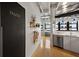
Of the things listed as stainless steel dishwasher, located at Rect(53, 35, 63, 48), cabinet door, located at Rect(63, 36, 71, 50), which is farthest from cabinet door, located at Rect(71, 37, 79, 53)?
stainless steel dishwasher, located at Rect(53, 35, 63, 48)

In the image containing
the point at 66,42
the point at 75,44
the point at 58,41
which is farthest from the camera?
the point at 58,41

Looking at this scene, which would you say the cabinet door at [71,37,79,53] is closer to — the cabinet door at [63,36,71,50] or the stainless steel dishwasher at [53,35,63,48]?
the cabinet door at [63,36,71,50]

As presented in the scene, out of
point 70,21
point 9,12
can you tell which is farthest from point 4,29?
point 70,21

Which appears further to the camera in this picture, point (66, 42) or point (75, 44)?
point (66, 42)

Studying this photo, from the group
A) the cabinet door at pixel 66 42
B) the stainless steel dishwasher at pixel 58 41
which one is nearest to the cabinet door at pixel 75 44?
the cabinet door at pixel 66 42

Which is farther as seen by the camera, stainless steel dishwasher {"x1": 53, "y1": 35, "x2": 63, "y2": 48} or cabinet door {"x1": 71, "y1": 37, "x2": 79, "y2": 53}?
stainless steel dishwasher {"x1": 53, "y1": 35, "x2": 63, "y2": 48}

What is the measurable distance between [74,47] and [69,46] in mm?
505

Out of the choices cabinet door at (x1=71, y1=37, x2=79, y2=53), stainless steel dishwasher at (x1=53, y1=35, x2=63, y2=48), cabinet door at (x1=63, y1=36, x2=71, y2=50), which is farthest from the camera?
stainless steel dishwasher at (x1=53, y1=35, x2=63, y2=48)

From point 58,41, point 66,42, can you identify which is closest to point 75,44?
point 66,42

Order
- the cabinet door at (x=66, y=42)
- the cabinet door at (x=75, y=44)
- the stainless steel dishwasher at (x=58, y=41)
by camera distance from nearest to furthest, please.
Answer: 1. the cabinet door at (x=75, y=44)
2. the cabinet door at (x=66, y=42)
3. the stainless steel dishwasher at (x=58, y=41)

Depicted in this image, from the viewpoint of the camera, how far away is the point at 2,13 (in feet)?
8.25

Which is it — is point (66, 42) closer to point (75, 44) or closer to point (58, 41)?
point (75, 44)

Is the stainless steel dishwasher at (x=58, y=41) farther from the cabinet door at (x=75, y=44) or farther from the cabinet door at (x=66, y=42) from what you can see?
the cabinet door at (x=75, y=44)

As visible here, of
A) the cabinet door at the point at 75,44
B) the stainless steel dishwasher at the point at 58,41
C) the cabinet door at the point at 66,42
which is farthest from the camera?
the stainless steel dishwasher at the point at 58,41
